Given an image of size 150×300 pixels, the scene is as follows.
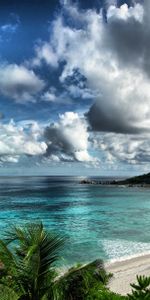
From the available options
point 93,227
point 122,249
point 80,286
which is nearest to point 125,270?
point 122,249

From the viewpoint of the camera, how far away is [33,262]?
1041cm

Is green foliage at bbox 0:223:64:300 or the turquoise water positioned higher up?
green foliage at bbox 0:223:64:300

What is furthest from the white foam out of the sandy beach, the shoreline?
the sandy beach

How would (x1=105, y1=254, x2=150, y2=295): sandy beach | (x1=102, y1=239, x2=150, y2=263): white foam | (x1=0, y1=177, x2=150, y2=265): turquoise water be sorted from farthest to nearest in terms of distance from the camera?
(x1=0, y1=177, x2=150, y2=265): turquoise water → (x1=102, y1=239, x2=150, y2=263): white foam → (x1=105, y1=254, x2=150, y2=295): sandy beach

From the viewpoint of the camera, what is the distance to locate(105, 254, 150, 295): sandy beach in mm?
23513

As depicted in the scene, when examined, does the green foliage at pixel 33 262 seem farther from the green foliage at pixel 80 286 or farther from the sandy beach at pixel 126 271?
the sandy beach at pixel 126 271

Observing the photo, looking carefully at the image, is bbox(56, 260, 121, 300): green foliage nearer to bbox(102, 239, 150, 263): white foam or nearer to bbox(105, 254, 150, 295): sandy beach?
bbox(105, 254, 150, 295): sandy beach

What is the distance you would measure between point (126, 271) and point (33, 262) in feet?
63.3

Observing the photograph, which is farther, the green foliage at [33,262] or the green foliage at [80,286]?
the green foliage at [80,286]

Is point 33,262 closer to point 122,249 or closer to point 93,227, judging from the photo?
point 122,249

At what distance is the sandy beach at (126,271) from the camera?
23.5m

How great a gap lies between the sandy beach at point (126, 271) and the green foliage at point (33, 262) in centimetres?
1256

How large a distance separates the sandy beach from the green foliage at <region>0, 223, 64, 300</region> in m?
12.6

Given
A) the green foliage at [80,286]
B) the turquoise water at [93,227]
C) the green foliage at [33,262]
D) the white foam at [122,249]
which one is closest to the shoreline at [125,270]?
the white foam at [122,249]
